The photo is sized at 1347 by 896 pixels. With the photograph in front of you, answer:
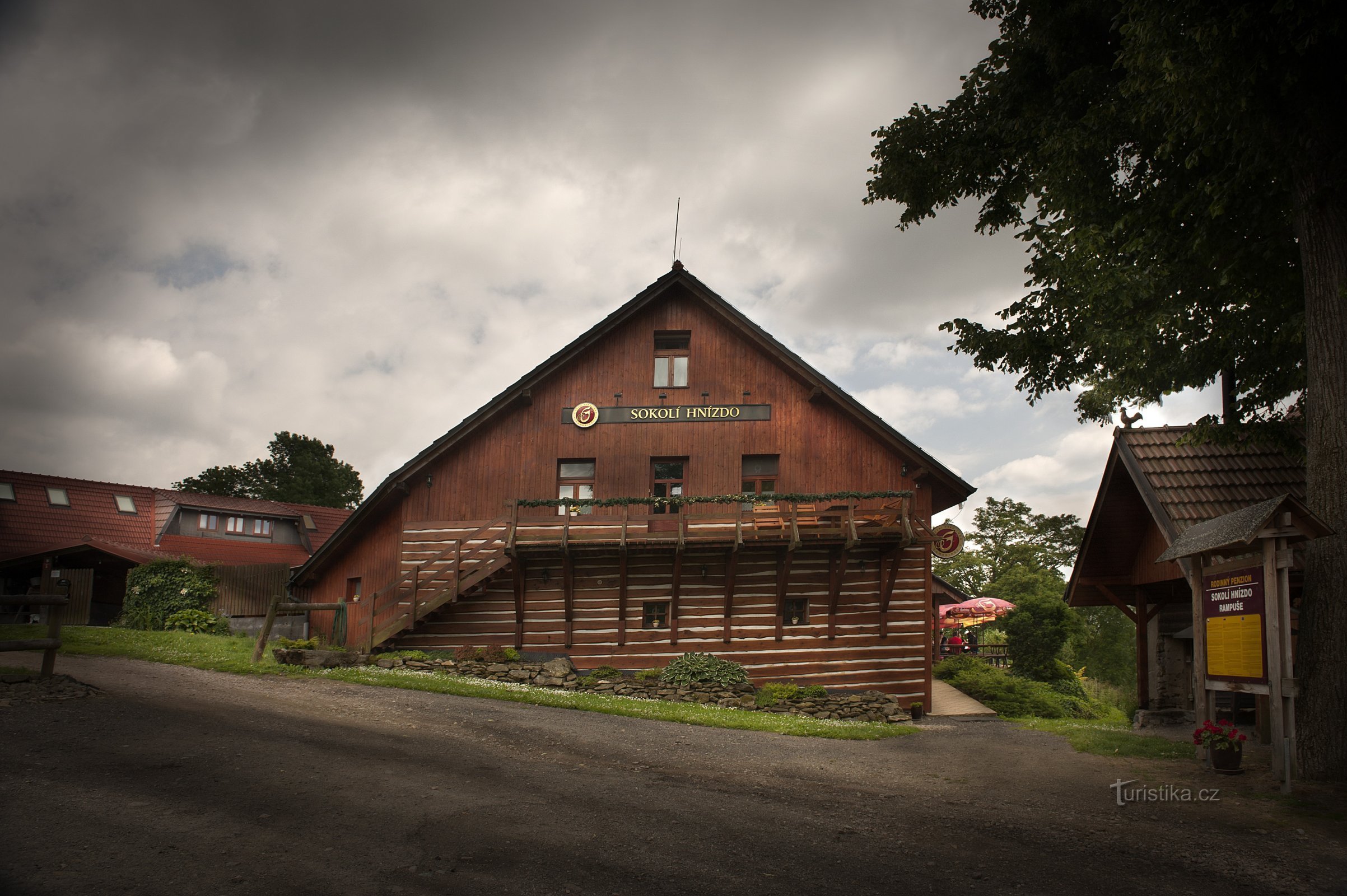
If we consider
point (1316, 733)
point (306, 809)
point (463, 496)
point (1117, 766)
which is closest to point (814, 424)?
point (463, 496)

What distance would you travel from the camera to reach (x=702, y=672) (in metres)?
21.0

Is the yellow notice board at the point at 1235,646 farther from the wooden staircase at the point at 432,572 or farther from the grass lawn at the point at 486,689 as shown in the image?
the wooden staircase at the point at 432,572

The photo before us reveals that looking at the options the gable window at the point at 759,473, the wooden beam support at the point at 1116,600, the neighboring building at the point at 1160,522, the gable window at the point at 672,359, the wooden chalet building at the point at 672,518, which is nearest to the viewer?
the neighboring building at the point at 1160,522

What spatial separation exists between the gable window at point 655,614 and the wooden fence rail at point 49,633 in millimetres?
12543

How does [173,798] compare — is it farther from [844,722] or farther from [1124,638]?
[1124,638]

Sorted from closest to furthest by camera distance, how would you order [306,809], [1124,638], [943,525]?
[306,809]
[943,525]
[1124,638]

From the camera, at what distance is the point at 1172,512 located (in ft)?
47.2

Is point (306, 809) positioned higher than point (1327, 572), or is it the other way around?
point (1327, 572)

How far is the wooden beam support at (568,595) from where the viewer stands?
21594 mm

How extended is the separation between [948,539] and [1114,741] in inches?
264

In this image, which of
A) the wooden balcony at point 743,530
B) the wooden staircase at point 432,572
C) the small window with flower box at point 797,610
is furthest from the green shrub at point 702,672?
the wooden staircase at point 432,572

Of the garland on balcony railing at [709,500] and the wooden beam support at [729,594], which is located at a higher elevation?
the garland on balcony railing at [709,500]

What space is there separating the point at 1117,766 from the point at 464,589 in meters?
14.9

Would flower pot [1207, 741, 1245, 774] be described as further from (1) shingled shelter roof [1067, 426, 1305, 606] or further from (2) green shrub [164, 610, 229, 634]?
(2) green shrub [164, 610, 229, 634]
